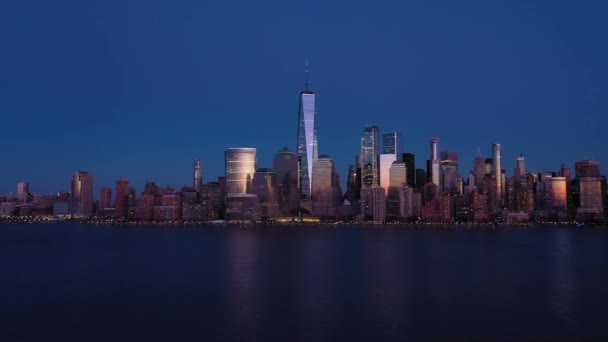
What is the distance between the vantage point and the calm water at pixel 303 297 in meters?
34.8

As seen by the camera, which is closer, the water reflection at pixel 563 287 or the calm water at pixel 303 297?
the calm water at pixel 303 297

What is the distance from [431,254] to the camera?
82.7 metres

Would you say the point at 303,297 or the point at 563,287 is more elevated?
the point at 303,297

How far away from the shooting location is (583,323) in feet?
121

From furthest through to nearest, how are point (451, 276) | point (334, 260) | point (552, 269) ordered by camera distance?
point (334, 260), point (552, 269), point (451, 276)

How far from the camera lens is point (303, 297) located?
149 ft

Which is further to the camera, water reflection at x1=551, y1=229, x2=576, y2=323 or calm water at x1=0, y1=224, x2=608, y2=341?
water reflection at x1=551, y1=229, x2=576, y2=323

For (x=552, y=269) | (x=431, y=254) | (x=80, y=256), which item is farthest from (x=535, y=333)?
(x=80, y=256)

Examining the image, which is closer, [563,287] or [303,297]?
[303,297]

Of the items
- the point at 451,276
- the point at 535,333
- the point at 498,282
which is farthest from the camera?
the point at 451,276

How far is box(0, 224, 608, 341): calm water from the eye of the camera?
114 feet

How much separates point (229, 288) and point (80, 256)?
39606 mm

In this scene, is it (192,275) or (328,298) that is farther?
(192,275)

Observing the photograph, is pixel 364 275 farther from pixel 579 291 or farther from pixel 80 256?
pixel 80 256
